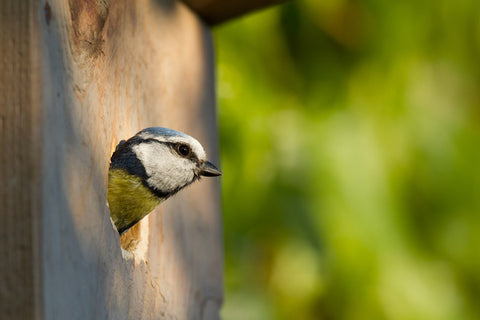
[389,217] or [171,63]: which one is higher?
[171,63]

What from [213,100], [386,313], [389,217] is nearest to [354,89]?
[389,217]

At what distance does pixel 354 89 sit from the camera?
287cm

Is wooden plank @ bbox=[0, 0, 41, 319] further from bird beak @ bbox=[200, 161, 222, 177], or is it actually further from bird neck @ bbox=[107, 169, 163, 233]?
bird beak @ bbox=[200, 161, 222, 177]

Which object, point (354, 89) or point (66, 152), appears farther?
point (354, 89)

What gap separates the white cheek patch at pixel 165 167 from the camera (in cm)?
128

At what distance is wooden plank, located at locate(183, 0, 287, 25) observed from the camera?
1610 millimetres

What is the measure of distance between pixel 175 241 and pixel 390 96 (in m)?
1.75

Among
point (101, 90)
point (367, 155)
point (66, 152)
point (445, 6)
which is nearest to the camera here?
point (66, 152)

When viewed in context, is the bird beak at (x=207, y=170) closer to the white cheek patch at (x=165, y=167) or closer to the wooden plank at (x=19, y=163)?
the white cheek patch at (x=165, y=167)

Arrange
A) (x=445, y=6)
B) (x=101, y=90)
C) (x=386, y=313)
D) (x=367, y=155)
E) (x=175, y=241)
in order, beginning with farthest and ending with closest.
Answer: (x=445, y=6) → (x=367, y=155) → (x=386, y=313) → (x=175, y=241) → (x=101, y=90)

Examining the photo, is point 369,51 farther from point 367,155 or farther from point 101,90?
point 101,90

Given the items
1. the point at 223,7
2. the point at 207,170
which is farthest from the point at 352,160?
the point at 207,170

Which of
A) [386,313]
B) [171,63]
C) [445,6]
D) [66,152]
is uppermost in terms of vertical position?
[445,6]

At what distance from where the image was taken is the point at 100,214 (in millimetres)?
1001
